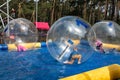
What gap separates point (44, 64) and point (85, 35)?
197cm

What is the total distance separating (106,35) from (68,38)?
11.1 feet

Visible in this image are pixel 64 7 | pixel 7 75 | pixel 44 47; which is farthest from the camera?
pixel 64 7

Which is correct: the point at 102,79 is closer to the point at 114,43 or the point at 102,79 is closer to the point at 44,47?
the point at 114,43

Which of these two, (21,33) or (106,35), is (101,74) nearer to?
(106,35)

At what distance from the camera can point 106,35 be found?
35.9ft

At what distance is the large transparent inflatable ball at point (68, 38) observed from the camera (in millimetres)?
7984

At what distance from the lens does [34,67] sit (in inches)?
337

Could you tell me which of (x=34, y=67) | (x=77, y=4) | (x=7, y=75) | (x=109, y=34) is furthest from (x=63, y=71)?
(x=77, y=4)

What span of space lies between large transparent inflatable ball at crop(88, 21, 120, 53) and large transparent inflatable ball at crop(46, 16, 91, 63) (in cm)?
235

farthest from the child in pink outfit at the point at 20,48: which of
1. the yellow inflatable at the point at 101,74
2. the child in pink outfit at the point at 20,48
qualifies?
the yellow inflatable at the point at 101,74

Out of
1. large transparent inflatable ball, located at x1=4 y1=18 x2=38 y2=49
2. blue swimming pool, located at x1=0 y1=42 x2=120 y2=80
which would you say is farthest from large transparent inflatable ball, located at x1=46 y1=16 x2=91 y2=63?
large transparent inflatable ball, located at x1=4 y1=18 x2=38 y2=49

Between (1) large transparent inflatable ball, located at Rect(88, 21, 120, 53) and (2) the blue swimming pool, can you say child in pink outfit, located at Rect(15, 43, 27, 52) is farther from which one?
(1) large transparent inflatable ball, located at Rect(88, 21, 120, 53)

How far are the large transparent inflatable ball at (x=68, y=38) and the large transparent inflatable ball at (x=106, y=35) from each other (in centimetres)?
235

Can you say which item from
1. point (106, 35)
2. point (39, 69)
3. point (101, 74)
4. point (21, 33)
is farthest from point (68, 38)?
point (21, 33)
